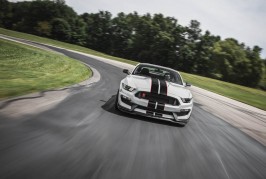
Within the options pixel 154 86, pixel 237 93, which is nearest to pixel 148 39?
pixel 237 93

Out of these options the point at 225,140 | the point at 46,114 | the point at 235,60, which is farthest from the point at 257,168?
the point at 235,60

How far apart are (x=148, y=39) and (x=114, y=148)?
77015 mm

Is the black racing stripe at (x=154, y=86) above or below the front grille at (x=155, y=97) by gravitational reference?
above

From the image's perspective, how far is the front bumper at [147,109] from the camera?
6354 millimetres

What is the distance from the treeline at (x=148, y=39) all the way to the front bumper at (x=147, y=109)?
2567 inches

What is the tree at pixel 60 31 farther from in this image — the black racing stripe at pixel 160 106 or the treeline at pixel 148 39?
the black racing stripe at pixel 160 106

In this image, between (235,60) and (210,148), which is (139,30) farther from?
(210,148)

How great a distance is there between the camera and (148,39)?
79.6 m

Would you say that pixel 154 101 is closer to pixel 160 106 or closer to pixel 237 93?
pixel 160 106

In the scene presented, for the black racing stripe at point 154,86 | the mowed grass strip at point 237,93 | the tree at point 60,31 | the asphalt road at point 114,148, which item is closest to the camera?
the asphalt road at point 114,148

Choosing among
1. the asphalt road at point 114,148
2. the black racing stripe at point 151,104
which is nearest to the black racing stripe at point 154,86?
the black racing stripe at point 151,104

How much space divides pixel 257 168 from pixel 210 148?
0.96 m

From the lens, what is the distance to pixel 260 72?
233ft

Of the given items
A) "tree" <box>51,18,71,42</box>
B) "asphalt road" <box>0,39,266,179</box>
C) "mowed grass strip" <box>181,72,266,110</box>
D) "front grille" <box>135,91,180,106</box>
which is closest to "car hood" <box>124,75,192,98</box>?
"front grille" <box>135,91,180,106</box>
